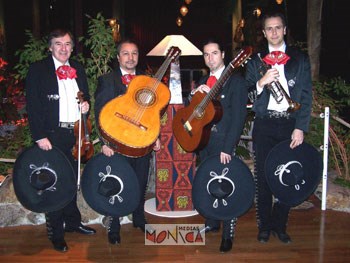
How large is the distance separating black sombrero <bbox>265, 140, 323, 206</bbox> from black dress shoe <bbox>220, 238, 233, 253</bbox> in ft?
1.83

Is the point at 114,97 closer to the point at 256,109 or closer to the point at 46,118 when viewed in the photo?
the point at 46,118

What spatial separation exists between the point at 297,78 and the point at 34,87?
2.10 meters

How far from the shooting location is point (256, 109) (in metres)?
3.29

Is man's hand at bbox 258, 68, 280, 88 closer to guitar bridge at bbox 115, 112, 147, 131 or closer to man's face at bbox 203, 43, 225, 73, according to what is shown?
man's face at bbox 203, 43, 225, 73

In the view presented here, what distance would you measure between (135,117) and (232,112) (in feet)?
2.54

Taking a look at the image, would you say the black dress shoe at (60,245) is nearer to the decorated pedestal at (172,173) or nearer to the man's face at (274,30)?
the decorated pedestal at (172,173)

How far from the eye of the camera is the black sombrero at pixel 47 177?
3.21 meters

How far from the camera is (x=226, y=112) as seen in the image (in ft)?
10.6

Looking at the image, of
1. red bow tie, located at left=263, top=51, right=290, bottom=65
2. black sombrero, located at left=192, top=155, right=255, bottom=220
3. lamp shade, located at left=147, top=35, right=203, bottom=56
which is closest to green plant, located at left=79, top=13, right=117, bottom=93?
lamp shade, located at left=147, top=35, right=203, bottom=56

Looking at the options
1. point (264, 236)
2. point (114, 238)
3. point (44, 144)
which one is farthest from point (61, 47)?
point (264, 236)

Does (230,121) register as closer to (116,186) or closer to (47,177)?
(116,186)

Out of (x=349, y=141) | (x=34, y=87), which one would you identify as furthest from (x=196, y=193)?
(x=349, y=141)

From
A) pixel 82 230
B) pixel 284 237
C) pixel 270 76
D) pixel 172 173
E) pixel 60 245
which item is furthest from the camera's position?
pixel 172 173

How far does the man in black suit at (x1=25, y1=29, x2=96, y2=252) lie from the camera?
10.3 feet
